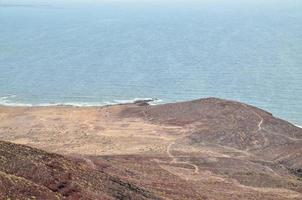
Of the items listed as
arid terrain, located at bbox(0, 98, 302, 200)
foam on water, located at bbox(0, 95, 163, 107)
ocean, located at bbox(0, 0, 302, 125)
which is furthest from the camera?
→ ocean, located at bbox(0, 0, 302, 125)

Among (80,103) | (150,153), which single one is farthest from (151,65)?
(150,153)

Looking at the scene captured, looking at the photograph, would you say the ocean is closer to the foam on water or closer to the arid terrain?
the foam on water

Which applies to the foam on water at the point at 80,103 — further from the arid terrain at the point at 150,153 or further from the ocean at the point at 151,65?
the arid terrain at the point at 150,153

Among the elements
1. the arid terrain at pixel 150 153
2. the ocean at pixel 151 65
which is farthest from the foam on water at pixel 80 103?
the arid terrain at pixel 150 153

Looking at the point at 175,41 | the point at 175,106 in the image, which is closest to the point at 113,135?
the point at 175,106

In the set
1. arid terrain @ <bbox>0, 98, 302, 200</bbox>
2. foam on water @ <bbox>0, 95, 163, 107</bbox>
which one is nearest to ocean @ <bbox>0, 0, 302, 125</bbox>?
foam on water @ <bbox>0, 95, 163, 107</bbox>

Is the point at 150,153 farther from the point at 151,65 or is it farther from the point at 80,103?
the point at 151,65
